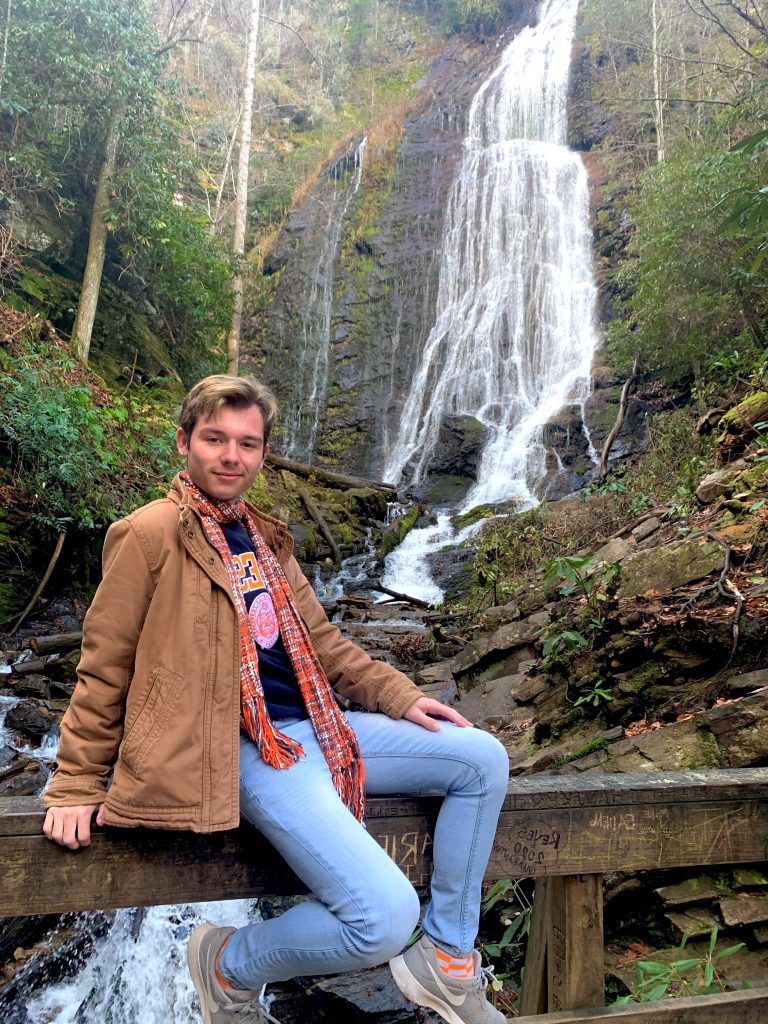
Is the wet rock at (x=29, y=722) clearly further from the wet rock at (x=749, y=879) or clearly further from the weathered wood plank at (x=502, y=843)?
the wet rock at (x=749, y=879)

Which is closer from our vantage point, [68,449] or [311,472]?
[68,449]

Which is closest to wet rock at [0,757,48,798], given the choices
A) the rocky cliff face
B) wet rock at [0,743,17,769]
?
wet rock at [0,743,17,769]

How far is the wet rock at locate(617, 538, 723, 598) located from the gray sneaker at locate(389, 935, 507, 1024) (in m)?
3.21

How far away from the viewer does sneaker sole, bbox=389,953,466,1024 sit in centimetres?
150

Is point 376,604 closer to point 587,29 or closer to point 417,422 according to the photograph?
point 417,422

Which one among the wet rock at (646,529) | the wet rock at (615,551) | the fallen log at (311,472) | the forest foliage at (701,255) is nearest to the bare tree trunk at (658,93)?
the forest foliage at (701,255)

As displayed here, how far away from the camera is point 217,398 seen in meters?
1.68

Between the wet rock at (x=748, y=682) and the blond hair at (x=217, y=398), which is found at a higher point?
the blond hair at (x=217, y=398)

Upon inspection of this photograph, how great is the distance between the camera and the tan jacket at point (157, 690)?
4.52 ft

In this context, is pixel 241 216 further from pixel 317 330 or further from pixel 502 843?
pixel 502 843

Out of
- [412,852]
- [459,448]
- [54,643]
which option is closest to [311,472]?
[459,448]

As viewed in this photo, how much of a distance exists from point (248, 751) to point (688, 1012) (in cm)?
124

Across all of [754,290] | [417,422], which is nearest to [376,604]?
[754,290]

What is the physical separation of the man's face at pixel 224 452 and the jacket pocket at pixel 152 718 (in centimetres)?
50
